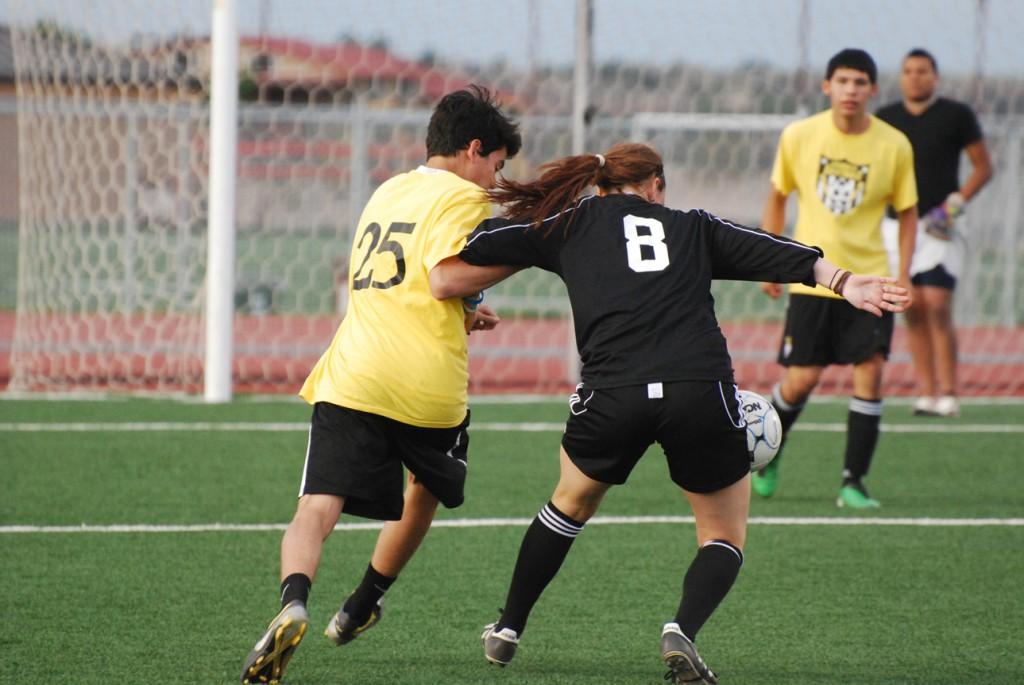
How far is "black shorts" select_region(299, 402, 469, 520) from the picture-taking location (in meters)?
4.07

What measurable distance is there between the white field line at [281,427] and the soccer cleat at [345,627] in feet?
14.1

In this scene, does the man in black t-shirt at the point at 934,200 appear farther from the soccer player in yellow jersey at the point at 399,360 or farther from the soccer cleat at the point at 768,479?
the soccer player in yellow jersey at the point at 399,360

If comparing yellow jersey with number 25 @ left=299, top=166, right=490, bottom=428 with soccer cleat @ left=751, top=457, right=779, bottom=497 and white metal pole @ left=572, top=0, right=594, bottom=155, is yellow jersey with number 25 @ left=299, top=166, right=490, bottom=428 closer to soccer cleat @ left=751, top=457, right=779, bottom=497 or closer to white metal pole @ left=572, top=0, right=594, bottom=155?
soccer cleat @ left=751, top=457, right=779, bottom=497

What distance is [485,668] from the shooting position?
4.18m

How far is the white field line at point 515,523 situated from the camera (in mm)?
6016

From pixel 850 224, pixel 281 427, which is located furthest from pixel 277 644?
pixel 281 427

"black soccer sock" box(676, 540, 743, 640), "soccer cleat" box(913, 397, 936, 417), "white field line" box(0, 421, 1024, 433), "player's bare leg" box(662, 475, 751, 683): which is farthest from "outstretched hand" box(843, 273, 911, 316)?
"soccer cleat" box(913, 397, 936, 417)

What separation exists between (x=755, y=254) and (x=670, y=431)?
0.52m

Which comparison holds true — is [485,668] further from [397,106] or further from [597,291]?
[397,106]

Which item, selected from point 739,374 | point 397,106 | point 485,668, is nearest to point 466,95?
point 485,668

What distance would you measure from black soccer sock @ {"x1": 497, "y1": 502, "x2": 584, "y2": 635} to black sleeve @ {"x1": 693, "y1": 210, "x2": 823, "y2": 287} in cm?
81

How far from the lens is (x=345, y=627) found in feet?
14.3

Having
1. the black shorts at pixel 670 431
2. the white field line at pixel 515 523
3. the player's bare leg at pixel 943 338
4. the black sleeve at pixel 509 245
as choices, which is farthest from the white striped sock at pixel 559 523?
the player's bare leg at pixel 943 338

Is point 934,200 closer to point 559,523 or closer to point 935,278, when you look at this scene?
point 935,278
